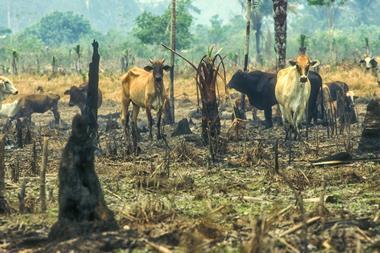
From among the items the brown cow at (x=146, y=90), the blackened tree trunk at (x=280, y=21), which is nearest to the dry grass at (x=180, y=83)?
the blackened tree trunk at (x=280, y=21)

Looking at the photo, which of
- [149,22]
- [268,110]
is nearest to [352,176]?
[268,110]

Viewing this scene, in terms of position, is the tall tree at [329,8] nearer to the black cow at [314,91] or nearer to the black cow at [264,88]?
the black cow at [264,88]

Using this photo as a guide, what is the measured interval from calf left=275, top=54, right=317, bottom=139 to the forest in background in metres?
12.5

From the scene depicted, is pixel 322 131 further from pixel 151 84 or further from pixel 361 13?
pixel 361 13

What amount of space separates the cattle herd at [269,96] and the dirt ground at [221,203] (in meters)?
1.07

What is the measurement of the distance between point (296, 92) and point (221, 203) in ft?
25.1

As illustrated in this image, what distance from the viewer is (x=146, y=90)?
18.3 metres

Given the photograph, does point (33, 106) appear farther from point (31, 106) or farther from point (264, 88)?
point (264, 88)

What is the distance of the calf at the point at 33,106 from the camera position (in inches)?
904

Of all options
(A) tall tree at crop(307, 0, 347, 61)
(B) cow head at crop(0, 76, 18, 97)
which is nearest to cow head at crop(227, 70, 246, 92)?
(B) cow head at crop(0, 76, 18, 97)

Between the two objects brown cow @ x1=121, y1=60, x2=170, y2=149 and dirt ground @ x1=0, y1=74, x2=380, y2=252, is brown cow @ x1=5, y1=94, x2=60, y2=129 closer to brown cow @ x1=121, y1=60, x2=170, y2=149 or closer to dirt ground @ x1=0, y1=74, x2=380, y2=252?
brown cow @ x1=121, y1=60, x2=170, y2=149

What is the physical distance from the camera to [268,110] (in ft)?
66.1

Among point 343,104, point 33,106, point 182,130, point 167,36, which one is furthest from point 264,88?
point 167,36

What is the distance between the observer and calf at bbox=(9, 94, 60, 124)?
22969 millimetres
